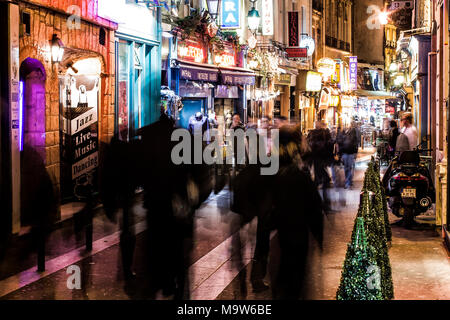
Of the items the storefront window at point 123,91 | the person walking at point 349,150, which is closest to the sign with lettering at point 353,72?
the person walking at point 349,150

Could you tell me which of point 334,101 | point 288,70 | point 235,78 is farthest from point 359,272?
point 334,101

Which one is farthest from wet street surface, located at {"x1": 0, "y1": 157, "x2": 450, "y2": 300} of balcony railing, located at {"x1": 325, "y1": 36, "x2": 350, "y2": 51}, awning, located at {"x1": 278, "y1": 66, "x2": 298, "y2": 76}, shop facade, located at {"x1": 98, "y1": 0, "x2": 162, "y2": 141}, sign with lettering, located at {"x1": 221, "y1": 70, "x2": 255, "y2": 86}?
balcony railing, located at {"x1": 325, "y1": 36, "x2": 350, "y2": 51}

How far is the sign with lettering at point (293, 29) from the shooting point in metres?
33.6

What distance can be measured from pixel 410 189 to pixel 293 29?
77.6 ft

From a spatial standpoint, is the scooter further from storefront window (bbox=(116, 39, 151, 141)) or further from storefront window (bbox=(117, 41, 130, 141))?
storefront window (bbox=(117, 41, 130, 141))

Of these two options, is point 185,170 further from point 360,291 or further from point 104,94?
point 104,94

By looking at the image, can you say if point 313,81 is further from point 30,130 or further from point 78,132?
point 30,130

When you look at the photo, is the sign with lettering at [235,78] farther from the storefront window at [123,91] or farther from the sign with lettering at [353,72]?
the sign with lettering at [353,72]

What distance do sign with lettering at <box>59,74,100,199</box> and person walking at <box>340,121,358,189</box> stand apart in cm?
731

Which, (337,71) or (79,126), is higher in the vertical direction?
(337,71)

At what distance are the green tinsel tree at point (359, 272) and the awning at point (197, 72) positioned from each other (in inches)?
610

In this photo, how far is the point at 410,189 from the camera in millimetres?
11484

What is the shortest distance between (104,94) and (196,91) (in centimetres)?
858

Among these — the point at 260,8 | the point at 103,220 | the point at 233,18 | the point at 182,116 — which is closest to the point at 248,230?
the point at 103,220
